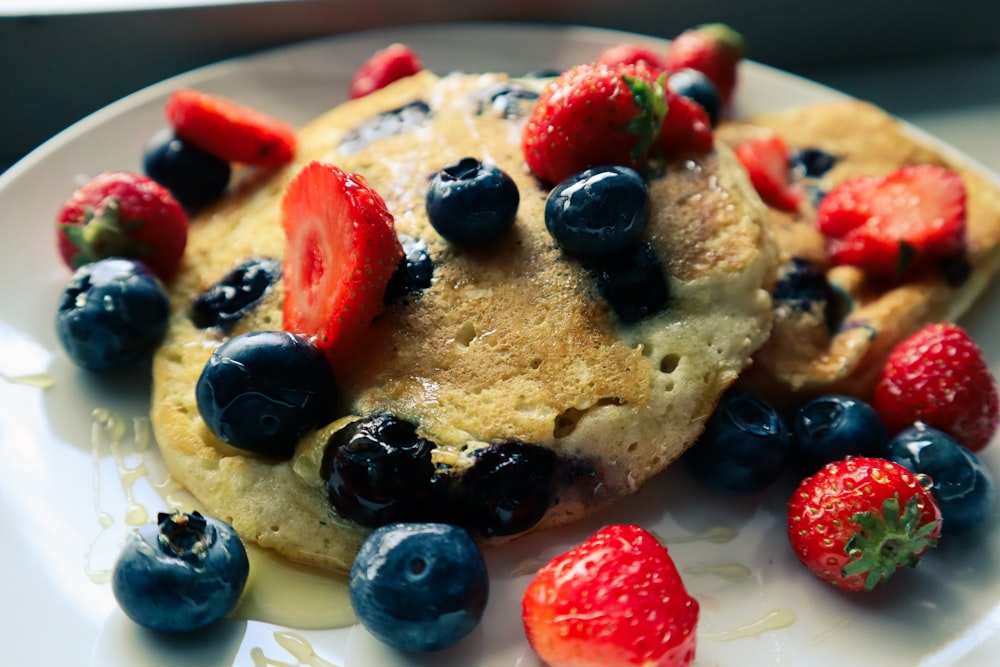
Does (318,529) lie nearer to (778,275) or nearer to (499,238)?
(499,238)

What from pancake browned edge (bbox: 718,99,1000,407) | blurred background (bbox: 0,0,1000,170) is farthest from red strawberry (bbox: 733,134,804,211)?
blurred background (bbox: 0,0,1000,170)

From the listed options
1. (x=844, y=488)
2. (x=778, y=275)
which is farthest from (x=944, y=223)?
(x=844, y=488)

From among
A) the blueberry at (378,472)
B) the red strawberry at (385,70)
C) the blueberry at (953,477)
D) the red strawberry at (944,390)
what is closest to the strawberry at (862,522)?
the blueberry at (953,477)

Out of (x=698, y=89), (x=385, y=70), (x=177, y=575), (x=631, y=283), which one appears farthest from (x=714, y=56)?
(x=177, y=575)

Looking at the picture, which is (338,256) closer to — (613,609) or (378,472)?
(378,472)

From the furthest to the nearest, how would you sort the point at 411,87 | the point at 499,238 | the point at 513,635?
the point at 411,87
the point at 499,238
the point at 513,635
